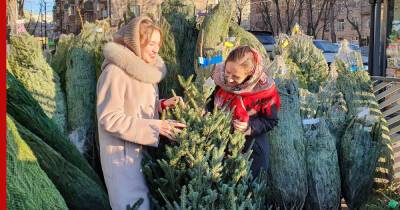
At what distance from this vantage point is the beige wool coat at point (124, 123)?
2178mm

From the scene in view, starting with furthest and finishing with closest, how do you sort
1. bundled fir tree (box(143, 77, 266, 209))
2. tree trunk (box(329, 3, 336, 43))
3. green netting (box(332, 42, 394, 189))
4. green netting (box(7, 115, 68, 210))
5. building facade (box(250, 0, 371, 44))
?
tree trunk (box(329, 3, 336, 43))
building facade (box(250, 0, 371, 44))
green netting (box(332, 42, 394, 189))
bundled fir tree (box(143, 77, 266, 209))
green netting (box(7, 115, 68, 210))

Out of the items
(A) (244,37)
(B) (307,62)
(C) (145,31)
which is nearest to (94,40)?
(A) (244,37)

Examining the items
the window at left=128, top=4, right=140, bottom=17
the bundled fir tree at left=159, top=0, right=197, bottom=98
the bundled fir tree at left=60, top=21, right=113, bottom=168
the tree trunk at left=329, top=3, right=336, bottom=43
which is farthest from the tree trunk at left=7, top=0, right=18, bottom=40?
the tree trunk at left=329, top=3, right=336, bottom=43

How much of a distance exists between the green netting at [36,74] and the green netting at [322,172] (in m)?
1.68

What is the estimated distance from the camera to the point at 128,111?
2.27m

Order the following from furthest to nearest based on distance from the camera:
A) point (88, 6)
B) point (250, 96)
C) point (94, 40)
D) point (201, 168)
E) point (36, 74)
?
1. point (88, 6)
2. point (94, 40)
3. point (36, 74)
4. point (250, 96)
5. point (201, 168)

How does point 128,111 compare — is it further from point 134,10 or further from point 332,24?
point 332,24

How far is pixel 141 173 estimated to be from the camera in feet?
7.38

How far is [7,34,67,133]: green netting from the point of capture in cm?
299

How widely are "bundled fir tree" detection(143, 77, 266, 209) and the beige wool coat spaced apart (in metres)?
0.08

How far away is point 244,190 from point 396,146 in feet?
6.62

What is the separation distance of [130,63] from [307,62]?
300cm

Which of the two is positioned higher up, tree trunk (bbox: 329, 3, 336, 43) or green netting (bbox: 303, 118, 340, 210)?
tree trunk (bbox: 329, 3, 336, 43)

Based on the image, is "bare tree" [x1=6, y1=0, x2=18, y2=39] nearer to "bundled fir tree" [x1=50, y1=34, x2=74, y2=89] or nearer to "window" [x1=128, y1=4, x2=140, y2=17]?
"bundled fir tree" [x1=50, y1=34, x2=74, y2=89]
